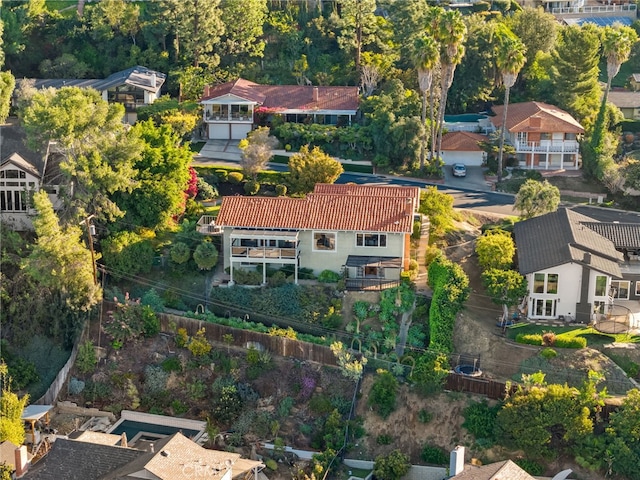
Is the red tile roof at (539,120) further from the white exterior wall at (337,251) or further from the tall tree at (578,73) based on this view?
the white exterior wall at (337,251)

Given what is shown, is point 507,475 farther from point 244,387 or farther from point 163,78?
point 163,78

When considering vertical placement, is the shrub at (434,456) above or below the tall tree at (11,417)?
below

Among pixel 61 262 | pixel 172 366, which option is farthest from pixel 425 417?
pixel 61 262

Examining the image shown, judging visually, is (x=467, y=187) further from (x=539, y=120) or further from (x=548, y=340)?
(x=548, y=340)

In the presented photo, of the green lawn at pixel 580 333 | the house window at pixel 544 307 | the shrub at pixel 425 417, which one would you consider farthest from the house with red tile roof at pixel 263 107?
the shrub at pixel 425 417

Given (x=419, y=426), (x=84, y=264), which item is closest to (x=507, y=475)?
(x=419, y=426)

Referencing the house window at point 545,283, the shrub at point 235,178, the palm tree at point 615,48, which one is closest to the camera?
Result: the house window at point 545,283
